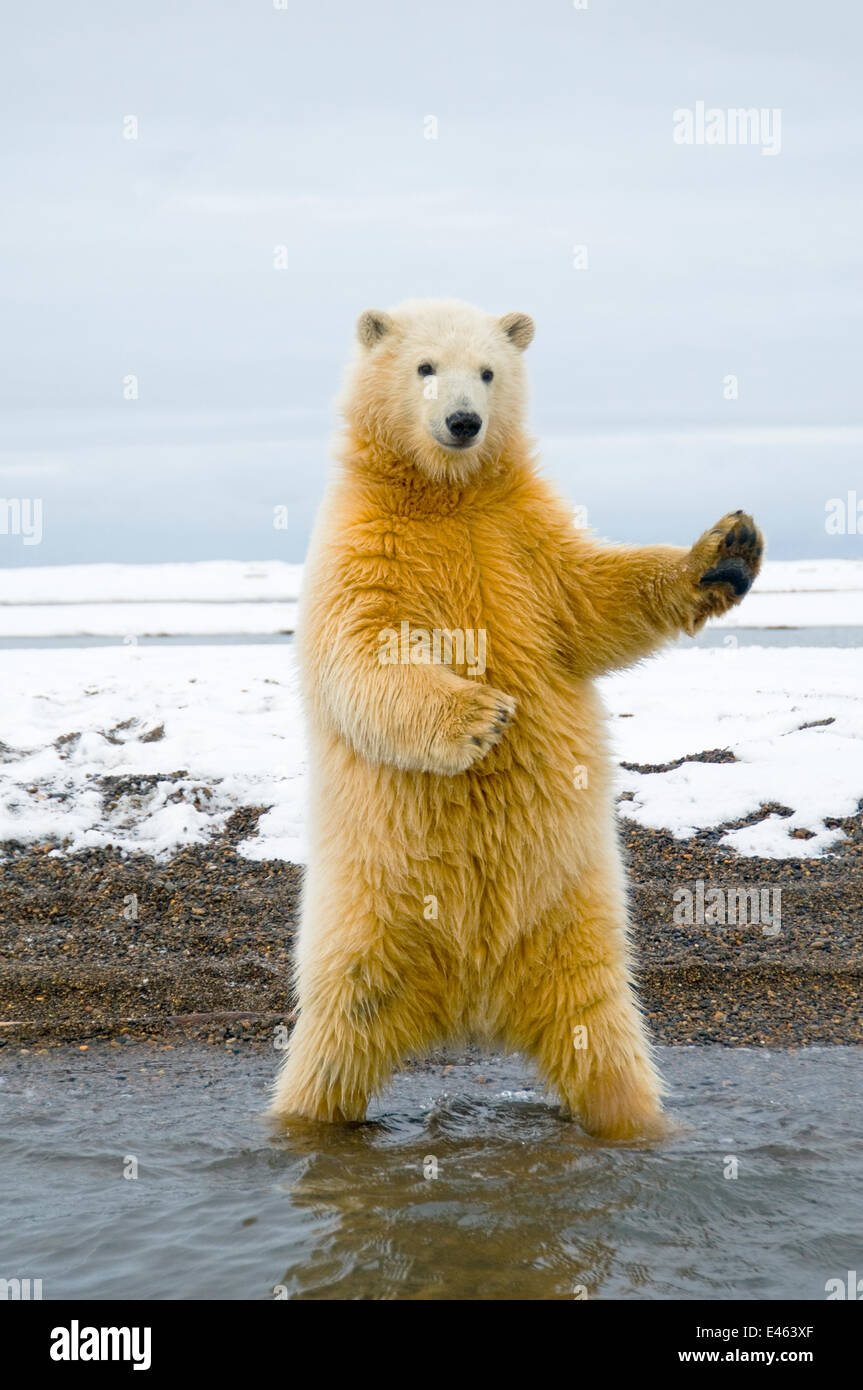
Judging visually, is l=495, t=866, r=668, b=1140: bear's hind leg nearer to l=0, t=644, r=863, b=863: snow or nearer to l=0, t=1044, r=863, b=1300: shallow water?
l=0, t=1044, r=863, b=1300: shallow water

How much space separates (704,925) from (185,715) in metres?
4.80

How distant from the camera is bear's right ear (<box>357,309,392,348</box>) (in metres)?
4.86

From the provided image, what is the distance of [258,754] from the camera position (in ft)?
31.3

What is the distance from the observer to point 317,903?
4.65 meters

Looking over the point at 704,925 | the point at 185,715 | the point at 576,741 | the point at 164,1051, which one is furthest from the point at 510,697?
the point at 185,715

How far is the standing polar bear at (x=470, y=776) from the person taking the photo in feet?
14.6

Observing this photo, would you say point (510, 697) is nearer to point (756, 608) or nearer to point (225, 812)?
point (225, 812)

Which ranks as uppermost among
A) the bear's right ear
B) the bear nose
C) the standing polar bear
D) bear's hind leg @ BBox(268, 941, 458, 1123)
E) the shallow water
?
the bear's right ear

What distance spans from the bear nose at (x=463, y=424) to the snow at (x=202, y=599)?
17833 millimetres

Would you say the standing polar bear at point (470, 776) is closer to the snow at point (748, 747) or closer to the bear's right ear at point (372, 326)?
the bear's right ear at point (372, 326)

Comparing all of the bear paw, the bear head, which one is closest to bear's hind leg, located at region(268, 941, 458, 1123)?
the bear paw

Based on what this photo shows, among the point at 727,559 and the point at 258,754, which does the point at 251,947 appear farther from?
the point at 727,559

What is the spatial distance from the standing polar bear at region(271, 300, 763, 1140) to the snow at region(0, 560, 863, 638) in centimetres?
1757

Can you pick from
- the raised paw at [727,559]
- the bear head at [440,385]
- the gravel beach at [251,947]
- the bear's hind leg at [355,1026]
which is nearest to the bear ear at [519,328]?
the bear head at [440,385]
